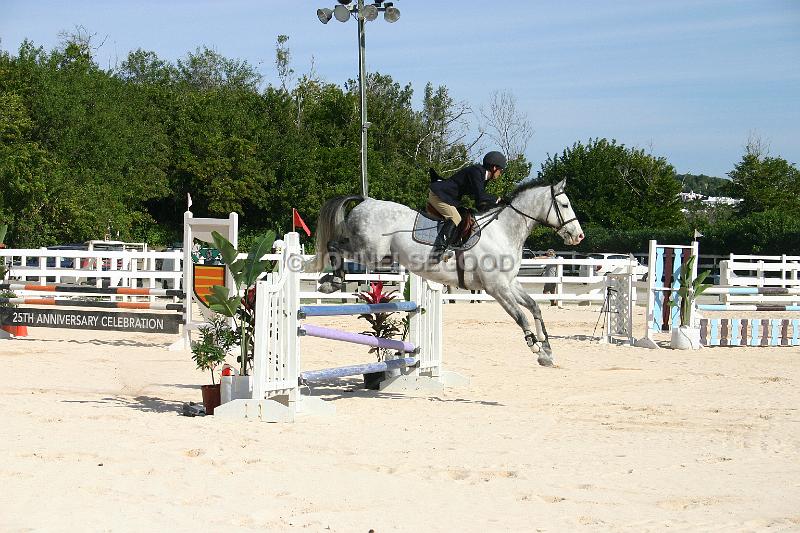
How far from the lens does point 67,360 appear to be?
10.9 m

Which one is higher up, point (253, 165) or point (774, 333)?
point (253, 165)

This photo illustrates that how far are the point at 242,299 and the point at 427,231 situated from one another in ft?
6.74

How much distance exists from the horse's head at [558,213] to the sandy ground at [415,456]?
1605 mm

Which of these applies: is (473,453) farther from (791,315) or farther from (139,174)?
(139,174)

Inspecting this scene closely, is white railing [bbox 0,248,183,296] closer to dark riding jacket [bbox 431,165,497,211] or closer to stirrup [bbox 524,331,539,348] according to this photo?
dark riding jacket [bbox 431,165,497,211]

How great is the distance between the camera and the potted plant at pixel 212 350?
743cm

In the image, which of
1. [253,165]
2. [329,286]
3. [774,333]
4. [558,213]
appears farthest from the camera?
[253,165]

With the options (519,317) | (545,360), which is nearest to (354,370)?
(519,317)

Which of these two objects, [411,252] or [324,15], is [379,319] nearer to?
[411,252]

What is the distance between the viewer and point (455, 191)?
8891mm

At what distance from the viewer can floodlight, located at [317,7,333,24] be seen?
18.7m

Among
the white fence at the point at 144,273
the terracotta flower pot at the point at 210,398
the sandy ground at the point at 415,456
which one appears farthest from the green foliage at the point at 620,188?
the terracotta flower pot at the point at 210,398

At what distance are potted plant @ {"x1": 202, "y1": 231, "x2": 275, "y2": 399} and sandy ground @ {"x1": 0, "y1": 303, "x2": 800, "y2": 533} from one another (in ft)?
2.09

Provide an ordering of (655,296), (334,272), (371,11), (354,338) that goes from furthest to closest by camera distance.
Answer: (371,11) < (655,296) < (334,272) < (354,338)
